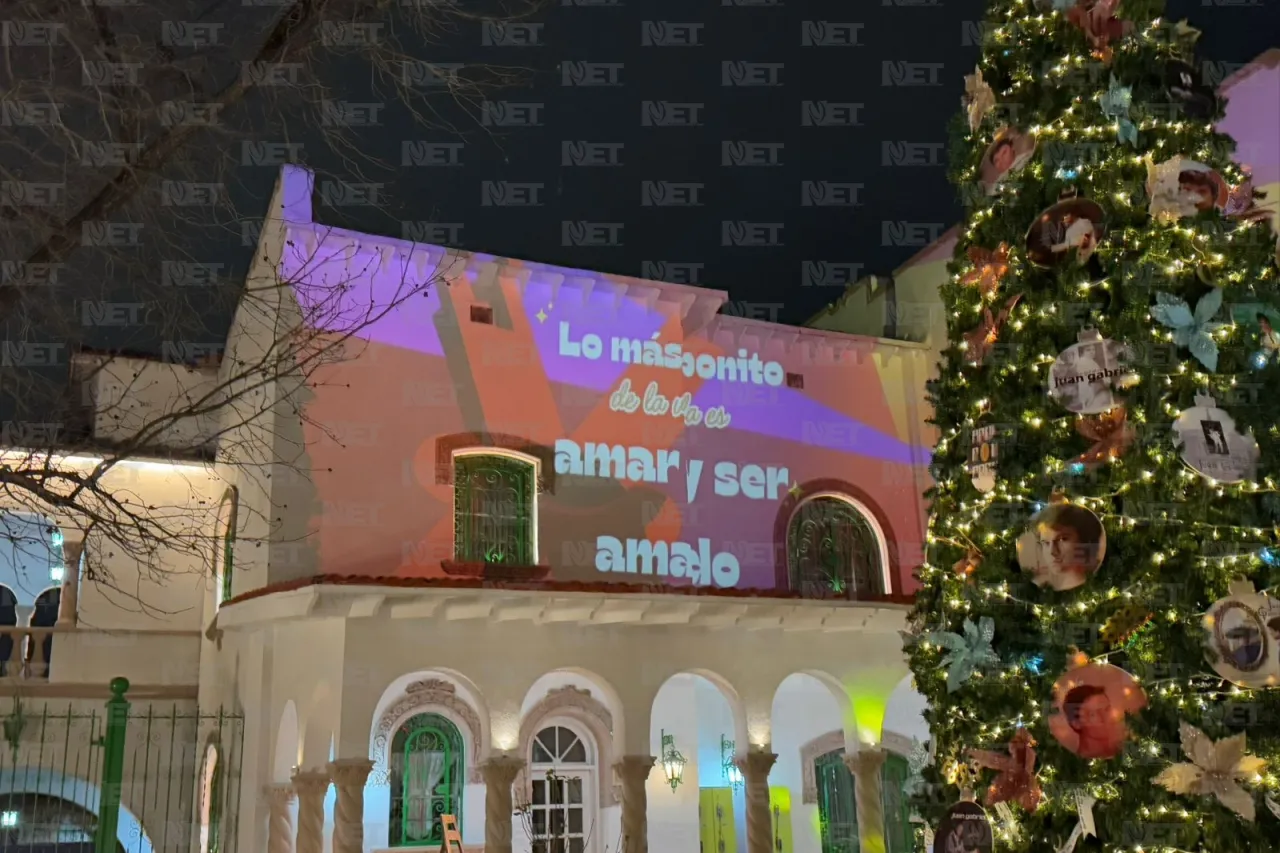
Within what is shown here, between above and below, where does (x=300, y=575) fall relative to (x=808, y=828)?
above

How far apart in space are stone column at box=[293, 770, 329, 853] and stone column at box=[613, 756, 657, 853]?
328cm

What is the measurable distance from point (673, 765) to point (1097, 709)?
1026cm

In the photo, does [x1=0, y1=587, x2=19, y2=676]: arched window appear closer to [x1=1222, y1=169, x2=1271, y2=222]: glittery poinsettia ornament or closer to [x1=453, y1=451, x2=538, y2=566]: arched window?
[x1=453, y1=451, x2=538, y2=566]: arched window

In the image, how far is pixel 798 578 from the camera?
1507 centimetres

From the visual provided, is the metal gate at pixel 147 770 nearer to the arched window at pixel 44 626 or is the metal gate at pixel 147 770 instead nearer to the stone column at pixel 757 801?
the arched window at pixel 44 626

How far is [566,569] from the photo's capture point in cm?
1346

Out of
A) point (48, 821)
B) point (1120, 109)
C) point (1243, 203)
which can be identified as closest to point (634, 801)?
point (1243, 203)

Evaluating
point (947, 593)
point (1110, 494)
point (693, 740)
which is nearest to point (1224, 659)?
point (1110, 494)

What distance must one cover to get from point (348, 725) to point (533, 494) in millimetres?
4109

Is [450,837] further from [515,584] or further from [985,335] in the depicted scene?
[985,335]

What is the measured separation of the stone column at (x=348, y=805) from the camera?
34.1ft

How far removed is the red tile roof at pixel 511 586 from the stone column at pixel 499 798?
193 centimetres

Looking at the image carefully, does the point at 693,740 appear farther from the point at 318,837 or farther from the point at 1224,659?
the point at 1224,659

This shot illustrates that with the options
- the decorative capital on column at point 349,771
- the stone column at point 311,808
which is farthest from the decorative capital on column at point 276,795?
the decorative capital on column at point 349,771
